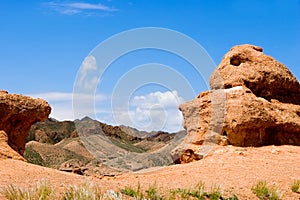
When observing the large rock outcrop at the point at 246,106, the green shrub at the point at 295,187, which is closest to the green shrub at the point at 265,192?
the green shrub at the point at 295,187

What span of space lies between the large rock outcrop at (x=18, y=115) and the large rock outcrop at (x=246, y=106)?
17.5ft

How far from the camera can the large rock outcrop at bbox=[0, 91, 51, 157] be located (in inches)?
556

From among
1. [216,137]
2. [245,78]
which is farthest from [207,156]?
[245,78]

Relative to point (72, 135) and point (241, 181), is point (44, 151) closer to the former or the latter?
point (72, 135)

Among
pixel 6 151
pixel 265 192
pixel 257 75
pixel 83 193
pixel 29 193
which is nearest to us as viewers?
pixel 29 193

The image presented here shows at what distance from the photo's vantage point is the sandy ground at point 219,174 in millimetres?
10508

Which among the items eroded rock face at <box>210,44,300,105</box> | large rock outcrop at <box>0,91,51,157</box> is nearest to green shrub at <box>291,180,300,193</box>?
eroded rock face at <box>210,44,300,105</box>

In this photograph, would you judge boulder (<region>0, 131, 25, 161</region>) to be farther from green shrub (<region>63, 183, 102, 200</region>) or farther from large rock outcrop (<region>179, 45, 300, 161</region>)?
large rock outcrop (<region>179, 45, 300, 161</region>)

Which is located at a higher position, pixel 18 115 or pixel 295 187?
pixel 18 115

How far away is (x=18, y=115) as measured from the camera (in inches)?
571

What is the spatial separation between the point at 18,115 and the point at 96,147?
1469 centimetres

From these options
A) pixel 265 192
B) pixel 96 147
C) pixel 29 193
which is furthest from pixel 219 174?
pixel 96 147

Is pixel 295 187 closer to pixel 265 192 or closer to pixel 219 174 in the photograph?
pixel 265 192

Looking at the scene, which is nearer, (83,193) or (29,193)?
(29,193)
